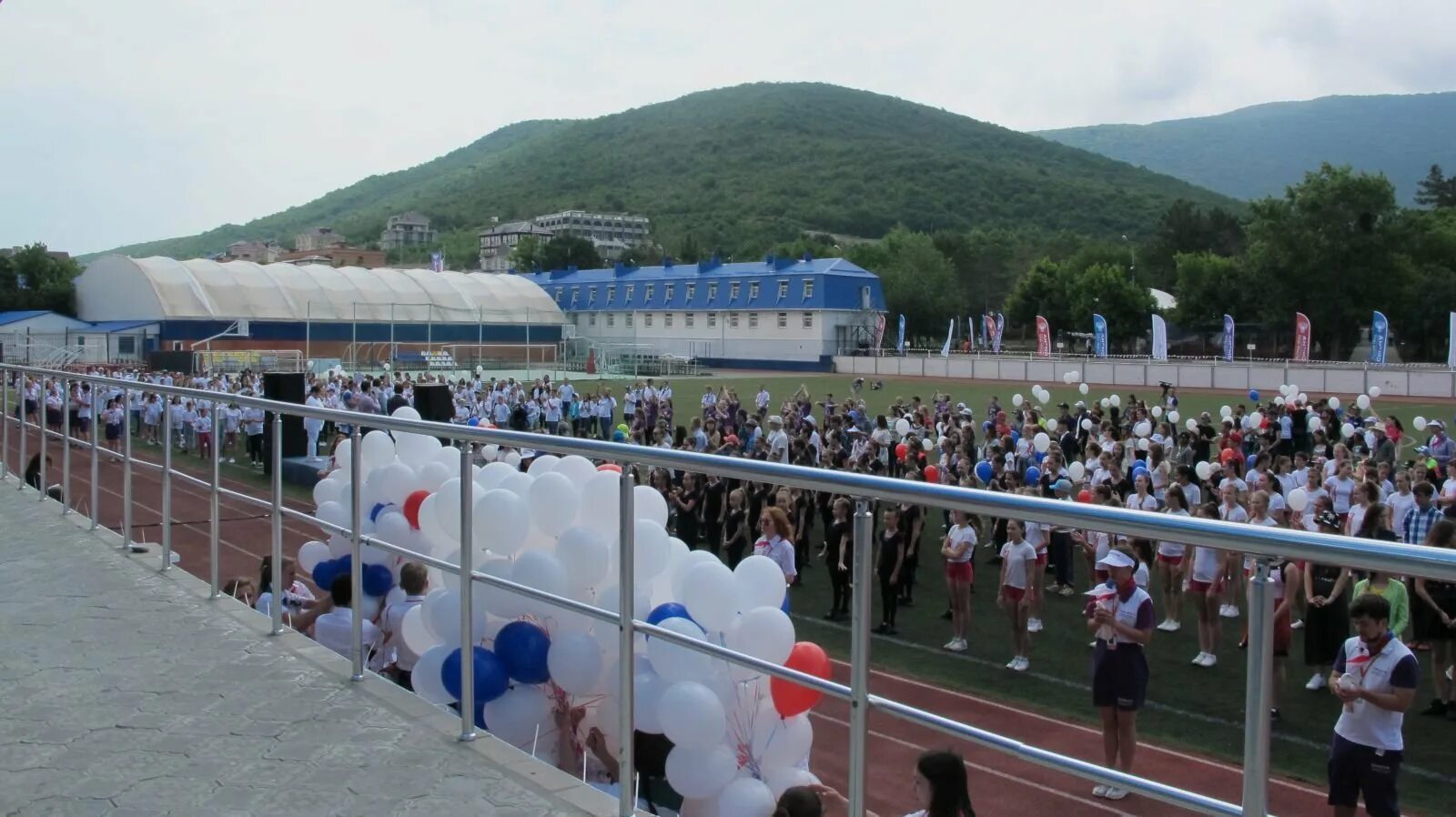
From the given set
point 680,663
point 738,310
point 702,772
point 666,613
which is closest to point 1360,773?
point 680,663

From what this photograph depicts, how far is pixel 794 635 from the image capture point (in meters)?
4.62

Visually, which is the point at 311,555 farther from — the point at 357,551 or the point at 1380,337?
the point at 1380,337

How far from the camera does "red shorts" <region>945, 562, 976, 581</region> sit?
9.04ft

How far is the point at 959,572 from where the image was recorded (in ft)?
9.53

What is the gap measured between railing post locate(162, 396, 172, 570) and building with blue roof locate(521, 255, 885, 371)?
62847 millimetres

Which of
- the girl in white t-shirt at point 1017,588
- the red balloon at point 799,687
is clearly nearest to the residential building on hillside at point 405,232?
the red balloon at point 799,687

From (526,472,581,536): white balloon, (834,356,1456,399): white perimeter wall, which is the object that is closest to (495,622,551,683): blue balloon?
(526,472,581,536): white balloon

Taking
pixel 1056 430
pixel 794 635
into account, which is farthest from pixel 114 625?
pixel 1056 430

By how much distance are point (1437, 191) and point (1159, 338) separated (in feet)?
206

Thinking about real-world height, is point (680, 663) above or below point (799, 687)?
below

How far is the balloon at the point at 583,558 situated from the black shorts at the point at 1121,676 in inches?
121

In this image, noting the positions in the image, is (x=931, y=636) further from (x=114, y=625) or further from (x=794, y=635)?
(x=114, y=625)

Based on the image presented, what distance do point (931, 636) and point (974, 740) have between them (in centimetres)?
40

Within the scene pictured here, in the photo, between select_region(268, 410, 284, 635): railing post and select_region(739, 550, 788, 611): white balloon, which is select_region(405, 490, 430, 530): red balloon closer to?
select_region(268, 410, 284, 635): railing post
